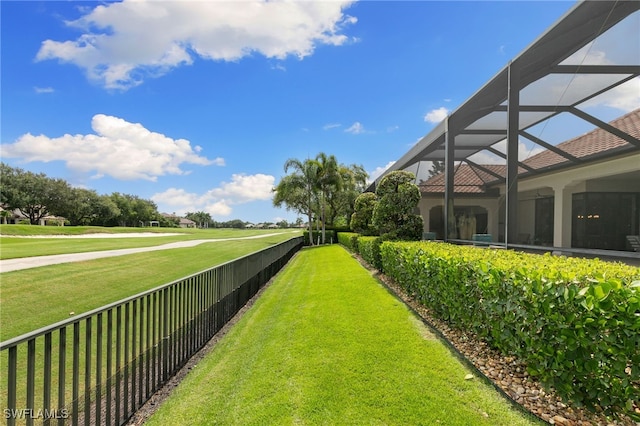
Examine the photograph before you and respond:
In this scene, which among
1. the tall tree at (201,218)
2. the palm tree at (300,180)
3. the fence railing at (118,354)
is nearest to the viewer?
the fence railing at (118,354)

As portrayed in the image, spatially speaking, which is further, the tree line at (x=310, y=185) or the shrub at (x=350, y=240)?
the tree line at (x=310, y=185)

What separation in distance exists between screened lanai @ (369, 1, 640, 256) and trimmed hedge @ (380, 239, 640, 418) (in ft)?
9.10

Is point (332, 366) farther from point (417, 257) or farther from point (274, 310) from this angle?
point (274, 310)

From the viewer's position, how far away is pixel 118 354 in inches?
113

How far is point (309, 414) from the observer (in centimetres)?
265

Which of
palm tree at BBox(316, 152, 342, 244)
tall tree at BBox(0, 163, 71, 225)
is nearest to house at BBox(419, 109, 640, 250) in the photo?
palm tree at BBox(316, 152, 342, 244)

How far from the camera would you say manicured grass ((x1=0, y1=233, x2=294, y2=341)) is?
6242mm

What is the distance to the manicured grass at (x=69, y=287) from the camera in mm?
6242

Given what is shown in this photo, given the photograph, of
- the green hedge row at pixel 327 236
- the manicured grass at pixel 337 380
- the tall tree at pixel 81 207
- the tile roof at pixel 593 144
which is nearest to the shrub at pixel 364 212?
the green hedge row at pixel 327 236

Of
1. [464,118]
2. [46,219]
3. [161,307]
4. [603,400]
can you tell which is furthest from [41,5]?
[46,219]

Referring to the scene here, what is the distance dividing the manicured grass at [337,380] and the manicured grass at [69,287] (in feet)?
13.4

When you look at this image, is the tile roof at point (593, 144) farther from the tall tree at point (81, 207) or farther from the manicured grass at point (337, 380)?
the tall tree at point (81, 207)

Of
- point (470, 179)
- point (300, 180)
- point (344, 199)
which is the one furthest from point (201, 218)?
point (470, 179)

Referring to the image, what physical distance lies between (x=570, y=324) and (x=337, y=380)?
2024 millimetres
